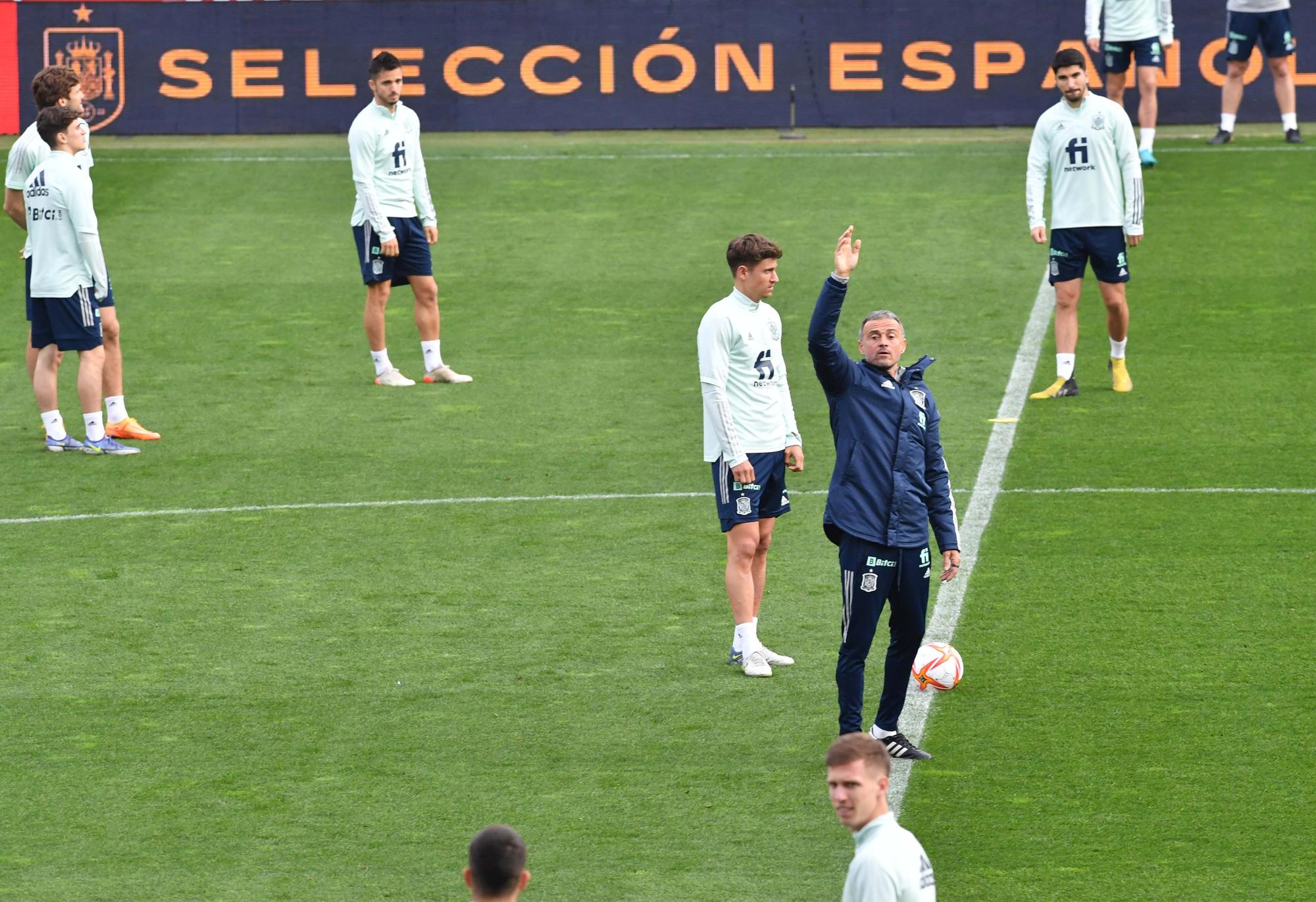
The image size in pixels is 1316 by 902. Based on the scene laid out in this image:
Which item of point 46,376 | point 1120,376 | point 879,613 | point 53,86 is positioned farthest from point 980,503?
point 53,86

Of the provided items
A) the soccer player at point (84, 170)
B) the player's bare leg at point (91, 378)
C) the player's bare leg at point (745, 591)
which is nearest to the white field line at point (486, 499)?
the player's bare leg at point (91, 378)

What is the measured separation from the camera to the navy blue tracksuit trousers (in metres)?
8.15

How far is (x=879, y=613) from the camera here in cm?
822

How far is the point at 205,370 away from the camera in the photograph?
16.3 m

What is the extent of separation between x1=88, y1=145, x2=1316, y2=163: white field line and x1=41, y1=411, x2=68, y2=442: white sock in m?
9.08

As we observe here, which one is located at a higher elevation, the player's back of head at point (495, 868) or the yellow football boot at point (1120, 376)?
the player's back of head at point (495, 868)

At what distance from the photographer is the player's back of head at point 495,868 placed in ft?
16.2

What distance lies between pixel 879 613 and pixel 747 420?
4.68 ft

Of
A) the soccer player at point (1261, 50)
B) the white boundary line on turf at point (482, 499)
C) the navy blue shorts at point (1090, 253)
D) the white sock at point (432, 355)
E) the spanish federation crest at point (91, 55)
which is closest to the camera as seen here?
the white boundary line on turf at point (482, 499)

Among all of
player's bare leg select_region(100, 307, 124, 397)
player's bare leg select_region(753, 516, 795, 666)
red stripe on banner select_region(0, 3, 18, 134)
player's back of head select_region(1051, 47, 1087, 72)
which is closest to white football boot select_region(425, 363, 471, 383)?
player's bare leg select_region(100, 307, 124, 397)

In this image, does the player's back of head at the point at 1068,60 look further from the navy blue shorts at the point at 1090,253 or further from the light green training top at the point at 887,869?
the light green training top at the point at 887,869

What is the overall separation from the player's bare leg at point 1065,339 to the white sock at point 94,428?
274 inches

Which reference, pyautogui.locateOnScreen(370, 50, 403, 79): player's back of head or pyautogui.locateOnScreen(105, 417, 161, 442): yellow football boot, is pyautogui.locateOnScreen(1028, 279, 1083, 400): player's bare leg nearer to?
pyautogui.locateOnScreen(370, 50, 403, 79): player's back of head

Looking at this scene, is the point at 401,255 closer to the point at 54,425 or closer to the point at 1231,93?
the point at 54,425
